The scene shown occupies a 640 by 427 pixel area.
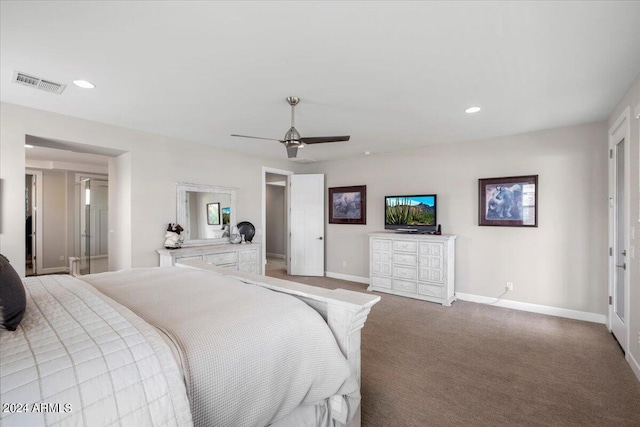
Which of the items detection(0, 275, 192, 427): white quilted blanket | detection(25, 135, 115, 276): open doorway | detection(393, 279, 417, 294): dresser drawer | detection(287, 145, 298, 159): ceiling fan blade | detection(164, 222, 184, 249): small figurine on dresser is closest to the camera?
detection(0, 275, 192, 427): white quilted blanket

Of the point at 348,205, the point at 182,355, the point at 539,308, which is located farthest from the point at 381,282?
the point at 182,355

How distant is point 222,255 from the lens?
4.68m

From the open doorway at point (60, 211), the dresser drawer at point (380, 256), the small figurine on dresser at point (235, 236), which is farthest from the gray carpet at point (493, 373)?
the open doorway at point (60, 211)

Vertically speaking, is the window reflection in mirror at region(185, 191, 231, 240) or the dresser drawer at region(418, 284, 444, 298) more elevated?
the window reflection in mirror at region(185, 191, 231, 240)

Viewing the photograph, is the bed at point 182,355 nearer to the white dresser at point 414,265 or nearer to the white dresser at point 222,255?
the white dresser at point 222,255

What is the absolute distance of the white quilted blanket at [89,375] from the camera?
2.72 feet

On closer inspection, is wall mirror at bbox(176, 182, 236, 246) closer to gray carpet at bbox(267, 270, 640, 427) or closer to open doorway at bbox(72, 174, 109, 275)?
open doorway at bbox(72, 174, 109, 275)

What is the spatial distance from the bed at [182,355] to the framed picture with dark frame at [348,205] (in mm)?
3998

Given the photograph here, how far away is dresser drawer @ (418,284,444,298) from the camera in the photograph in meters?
4.48

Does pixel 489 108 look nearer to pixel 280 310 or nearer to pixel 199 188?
pixel 280 310

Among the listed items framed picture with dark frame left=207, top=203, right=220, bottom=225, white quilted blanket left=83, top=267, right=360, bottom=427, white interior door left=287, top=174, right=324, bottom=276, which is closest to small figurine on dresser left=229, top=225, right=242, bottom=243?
framed picture with dark frame left=207, top=203, right=220, bottom=225

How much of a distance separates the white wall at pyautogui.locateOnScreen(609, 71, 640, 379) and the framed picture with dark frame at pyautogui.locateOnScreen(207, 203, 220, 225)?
518cm

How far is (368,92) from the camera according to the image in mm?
2834

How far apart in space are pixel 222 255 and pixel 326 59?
3.44m
